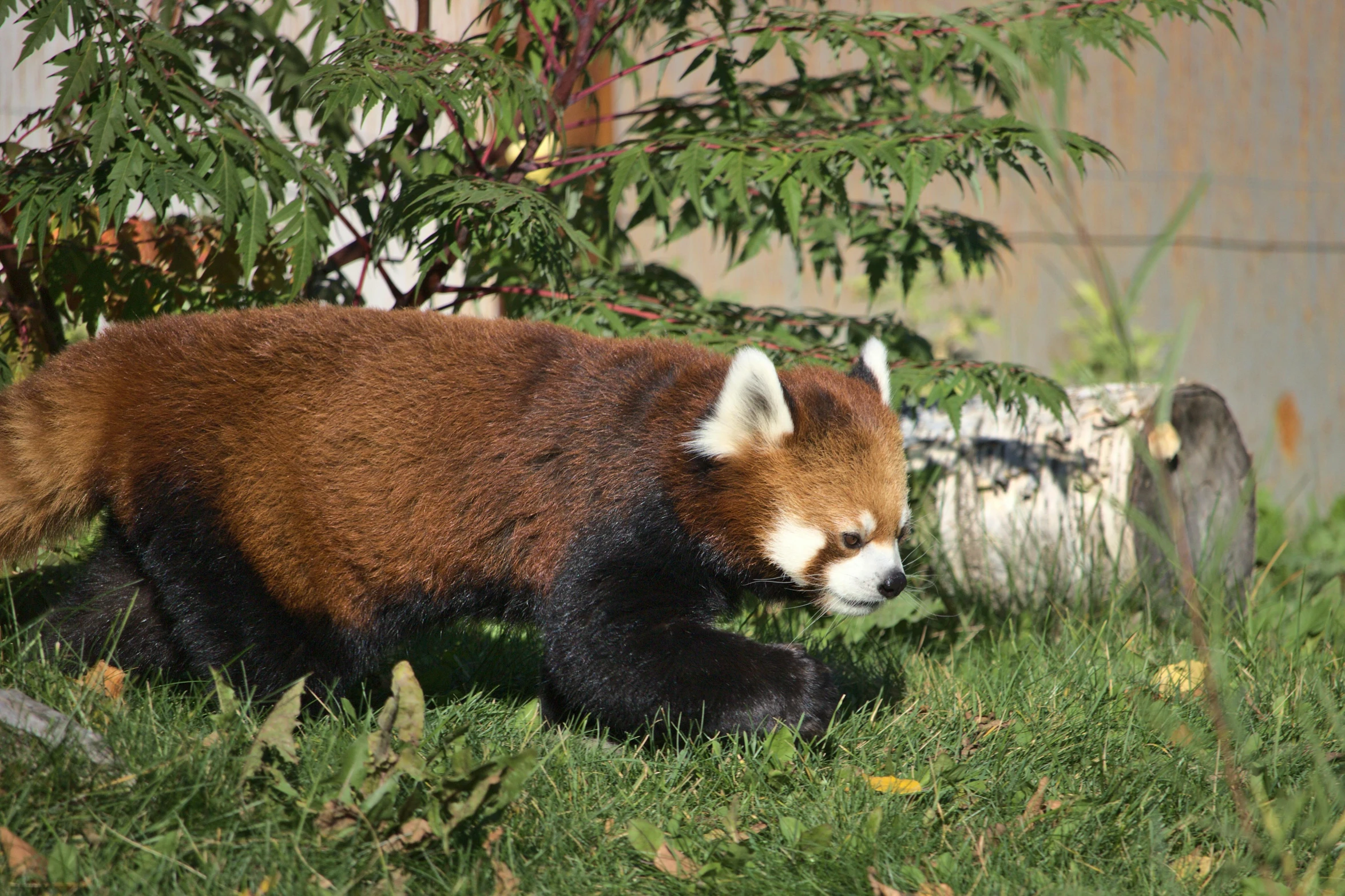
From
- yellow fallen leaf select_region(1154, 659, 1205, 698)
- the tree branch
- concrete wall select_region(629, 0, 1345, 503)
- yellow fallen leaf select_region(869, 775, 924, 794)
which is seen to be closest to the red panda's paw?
yellow fallen leaf select_region(869, 775, 924, 794)

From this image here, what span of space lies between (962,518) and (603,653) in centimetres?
233

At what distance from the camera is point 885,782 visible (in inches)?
103

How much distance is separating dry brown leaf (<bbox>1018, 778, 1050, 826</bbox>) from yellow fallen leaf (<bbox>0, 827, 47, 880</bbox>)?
197cm

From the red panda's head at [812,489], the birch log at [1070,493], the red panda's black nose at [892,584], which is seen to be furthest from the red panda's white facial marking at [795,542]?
the birch log at [1070,493]

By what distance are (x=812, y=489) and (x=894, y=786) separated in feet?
2.48

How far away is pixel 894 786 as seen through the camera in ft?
8.53

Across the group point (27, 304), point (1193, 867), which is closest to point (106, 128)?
point (27, 304)

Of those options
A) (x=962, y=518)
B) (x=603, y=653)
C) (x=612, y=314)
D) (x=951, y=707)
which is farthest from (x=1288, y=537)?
(x=603, y=653)

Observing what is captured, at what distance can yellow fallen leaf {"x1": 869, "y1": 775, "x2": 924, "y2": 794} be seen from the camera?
2.57 metres

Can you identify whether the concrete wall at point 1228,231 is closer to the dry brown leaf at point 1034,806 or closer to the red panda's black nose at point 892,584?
the red panda's black nose at point 892,584

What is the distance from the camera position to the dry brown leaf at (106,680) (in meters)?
2.62

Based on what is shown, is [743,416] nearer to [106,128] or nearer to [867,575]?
[867,575]

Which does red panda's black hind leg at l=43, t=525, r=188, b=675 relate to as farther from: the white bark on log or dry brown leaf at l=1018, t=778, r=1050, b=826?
dry brown leaf at l=1018, t=778, r=1050, b=826

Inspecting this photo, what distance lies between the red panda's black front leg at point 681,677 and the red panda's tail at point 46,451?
48.7 inches
